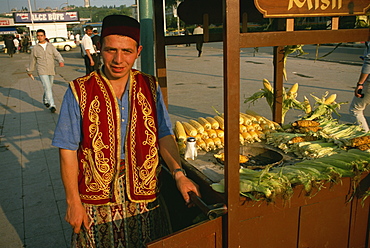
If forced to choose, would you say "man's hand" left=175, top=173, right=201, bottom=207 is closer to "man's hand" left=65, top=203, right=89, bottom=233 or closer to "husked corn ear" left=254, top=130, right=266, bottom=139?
"man's hand" left=65, top=203, right=89, bottom=233

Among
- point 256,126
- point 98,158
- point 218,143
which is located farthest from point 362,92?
point 98,158

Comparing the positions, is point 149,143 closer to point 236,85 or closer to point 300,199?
point 236,85

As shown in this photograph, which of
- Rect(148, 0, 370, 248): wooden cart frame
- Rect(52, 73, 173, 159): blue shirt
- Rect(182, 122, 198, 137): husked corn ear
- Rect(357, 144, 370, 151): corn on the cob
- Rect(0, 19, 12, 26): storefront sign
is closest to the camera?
Rect(148, 0, 370, 248): wooden cart frame

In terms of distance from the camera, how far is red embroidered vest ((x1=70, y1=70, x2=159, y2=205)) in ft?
6.81

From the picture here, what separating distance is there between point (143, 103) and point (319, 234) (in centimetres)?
158

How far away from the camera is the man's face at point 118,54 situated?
6.69ft

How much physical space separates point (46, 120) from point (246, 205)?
7304mm

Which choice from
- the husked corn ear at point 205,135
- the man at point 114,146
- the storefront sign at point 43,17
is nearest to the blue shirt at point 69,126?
the man at point 114,146

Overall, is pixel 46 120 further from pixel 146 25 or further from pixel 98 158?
pixel 98 158

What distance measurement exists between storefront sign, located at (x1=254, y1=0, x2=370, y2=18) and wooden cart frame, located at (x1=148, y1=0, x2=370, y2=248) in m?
0.09

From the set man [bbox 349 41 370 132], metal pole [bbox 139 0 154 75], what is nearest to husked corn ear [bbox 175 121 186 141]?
metal pole [bbox 139 0 154 75]

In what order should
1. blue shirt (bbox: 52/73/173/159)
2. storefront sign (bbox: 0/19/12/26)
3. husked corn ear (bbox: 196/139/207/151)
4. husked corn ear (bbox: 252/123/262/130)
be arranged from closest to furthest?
1. blue shirt (bbox: 52/73/173/159)
2. husked corn ear (bbox: 196/139/207/151)
3. husked corn ear (bbox: 252/123/262/130)
4. storefront sign (bbox: 0/19/12/26)

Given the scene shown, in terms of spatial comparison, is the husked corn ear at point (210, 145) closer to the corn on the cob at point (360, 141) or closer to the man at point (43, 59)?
the corn on the cob at point (360, 141)

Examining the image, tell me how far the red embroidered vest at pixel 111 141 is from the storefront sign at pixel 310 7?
0.89m
